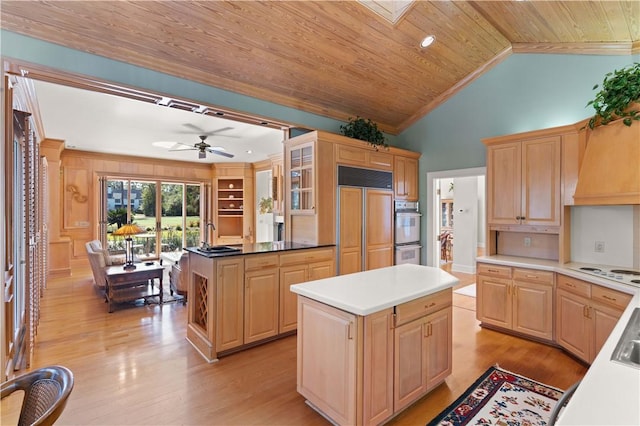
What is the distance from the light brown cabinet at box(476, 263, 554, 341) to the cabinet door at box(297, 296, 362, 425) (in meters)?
2.64

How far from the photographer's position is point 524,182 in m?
3.70

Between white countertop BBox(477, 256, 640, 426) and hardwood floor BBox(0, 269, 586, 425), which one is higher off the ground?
white countertop BBox(477, 256, 640, 426)

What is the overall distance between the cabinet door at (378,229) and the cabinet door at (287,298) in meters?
1.44

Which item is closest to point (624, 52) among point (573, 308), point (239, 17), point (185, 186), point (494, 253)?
point (494, 253)

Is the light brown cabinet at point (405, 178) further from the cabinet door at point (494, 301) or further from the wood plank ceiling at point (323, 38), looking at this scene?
the cabinet door at point (494, 301)

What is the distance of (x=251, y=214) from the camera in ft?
29.7

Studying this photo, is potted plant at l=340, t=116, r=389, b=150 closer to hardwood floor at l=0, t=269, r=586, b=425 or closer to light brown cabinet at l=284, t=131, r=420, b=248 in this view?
→ light brown cabinet at l=284, t=131, r=420, b=248

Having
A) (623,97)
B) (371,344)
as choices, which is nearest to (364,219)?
(371,344)

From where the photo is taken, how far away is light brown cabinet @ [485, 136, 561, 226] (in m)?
3.49

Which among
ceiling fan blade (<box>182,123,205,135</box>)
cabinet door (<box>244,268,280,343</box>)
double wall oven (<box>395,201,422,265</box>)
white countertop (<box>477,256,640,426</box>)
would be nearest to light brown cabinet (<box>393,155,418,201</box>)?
double wall oven (<box>395,201,422,265</box>)

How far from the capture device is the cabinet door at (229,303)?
9.87ft

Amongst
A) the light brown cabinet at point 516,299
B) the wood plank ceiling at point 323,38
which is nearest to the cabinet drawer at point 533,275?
the light brown cabinet at point 516,299

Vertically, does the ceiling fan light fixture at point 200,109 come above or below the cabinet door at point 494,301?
above

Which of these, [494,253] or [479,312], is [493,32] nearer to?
[494,253]
